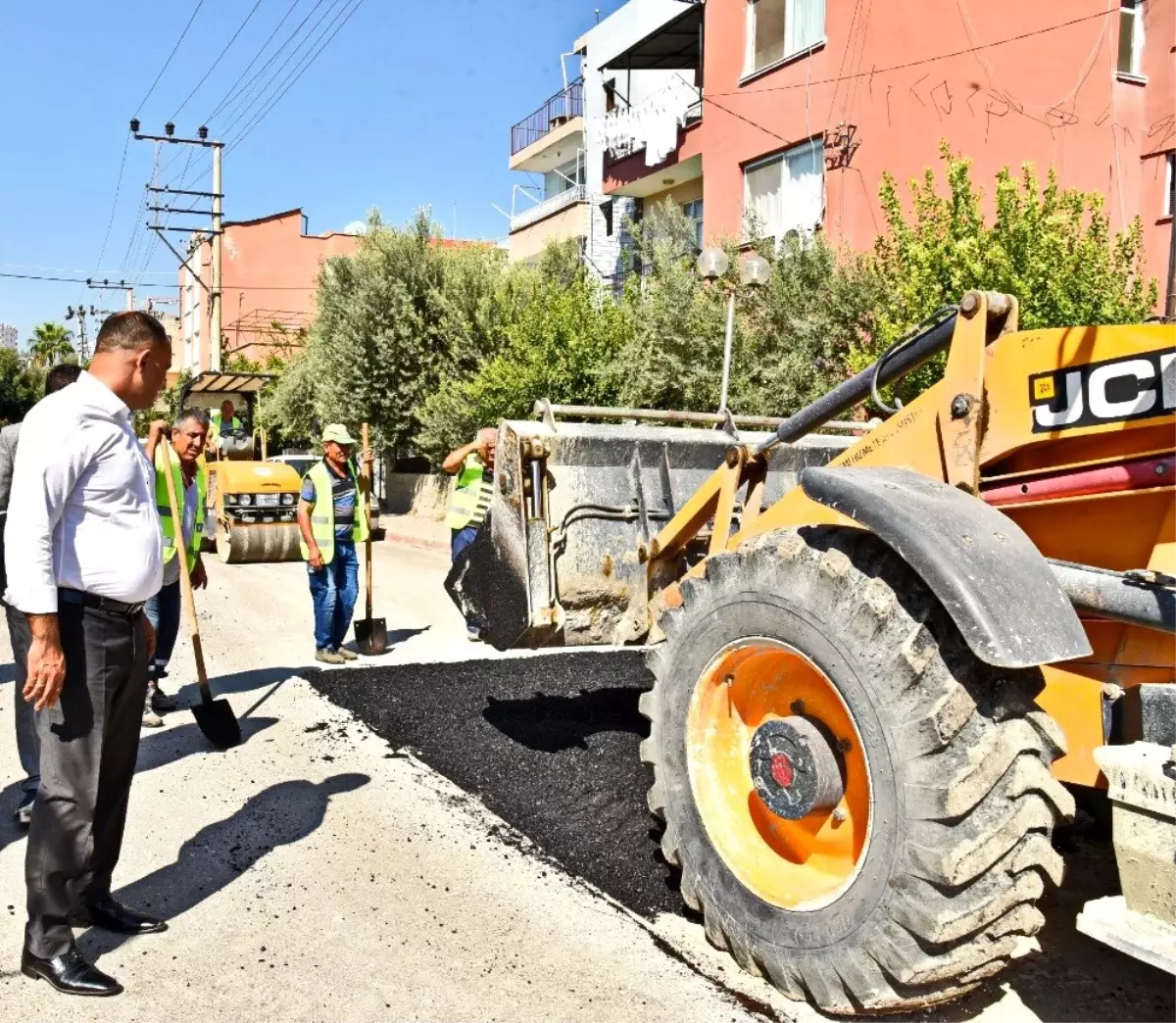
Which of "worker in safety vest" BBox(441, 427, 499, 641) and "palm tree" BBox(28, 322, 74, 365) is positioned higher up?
"palm tree" BBox(28, 322, 74, 365)

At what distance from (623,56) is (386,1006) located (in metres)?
23.0

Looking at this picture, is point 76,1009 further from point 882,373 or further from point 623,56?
point 623,56

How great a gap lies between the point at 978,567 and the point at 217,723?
4.09 metres

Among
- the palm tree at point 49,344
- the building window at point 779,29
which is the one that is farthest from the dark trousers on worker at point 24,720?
the palm tree at point 49,344

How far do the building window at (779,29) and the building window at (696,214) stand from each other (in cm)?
320

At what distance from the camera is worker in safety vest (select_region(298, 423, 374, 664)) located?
7352 mm

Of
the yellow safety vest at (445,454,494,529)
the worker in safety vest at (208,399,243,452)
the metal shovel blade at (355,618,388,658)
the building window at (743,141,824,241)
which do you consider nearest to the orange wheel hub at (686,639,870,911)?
the metal shovel blade at (355,618,388,658)

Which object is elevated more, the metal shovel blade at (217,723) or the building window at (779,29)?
the building window at (779,29)

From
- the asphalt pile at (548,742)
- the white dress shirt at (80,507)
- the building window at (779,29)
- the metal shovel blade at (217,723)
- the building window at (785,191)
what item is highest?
the building window at (779,29)

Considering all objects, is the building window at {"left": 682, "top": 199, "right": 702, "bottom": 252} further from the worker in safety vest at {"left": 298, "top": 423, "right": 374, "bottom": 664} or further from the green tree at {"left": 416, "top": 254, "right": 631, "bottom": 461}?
the worker in safety vest at {"left": 298, "top": 423, "right": 374, "bottom": 664}

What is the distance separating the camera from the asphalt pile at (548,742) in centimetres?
413

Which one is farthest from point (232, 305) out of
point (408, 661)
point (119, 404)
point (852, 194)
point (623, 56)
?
point (119, 404)

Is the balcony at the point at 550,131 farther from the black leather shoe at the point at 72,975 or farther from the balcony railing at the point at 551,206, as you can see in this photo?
the black leather shoe at the point at 72,975

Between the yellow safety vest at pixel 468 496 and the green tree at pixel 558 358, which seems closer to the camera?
the yellow safety vest at pixel 468 496
